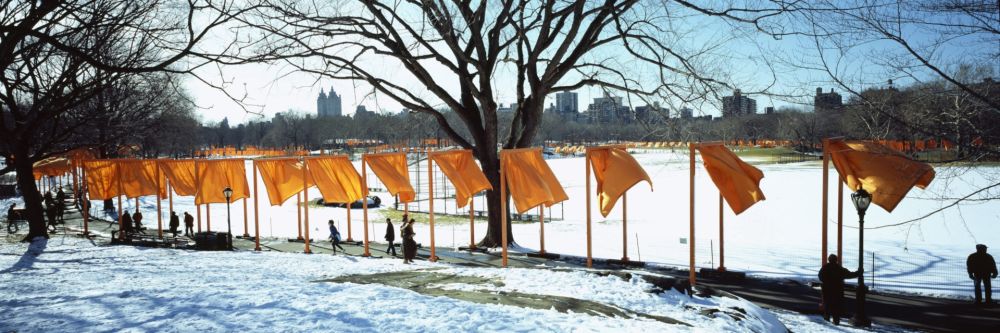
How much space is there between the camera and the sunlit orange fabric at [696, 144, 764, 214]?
13.0m

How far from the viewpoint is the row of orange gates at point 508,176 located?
1169cm

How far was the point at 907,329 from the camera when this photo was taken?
32.6ft

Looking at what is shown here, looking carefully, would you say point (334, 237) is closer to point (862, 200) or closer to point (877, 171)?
point (862, 200)

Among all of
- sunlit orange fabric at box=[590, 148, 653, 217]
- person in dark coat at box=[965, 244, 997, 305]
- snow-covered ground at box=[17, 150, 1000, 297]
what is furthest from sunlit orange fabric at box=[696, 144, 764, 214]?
person in dark coat at box=[965, 244, 997, 305]

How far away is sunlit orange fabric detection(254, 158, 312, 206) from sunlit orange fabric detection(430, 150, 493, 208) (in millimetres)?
5329

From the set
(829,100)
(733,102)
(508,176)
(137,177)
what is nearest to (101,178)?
(137,177)

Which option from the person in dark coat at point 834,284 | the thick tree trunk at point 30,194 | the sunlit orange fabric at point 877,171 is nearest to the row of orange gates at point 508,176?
the sunlit orange fabric at point 877,171

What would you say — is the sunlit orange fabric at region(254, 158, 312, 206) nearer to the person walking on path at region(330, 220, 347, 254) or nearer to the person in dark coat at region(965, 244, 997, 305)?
the person walking on path at region(330, 220, 347, 254)

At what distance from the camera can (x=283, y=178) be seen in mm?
18406

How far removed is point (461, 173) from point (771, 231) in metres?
12.4

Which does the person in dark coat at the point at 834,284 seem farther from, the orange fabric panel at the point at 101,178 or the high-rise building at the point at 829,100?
the orange fabric panel at the point at 101,178

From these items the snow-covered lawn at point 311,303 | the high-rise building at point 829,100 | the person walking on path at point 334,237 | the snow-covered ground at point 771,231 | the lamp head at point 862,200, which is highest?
the high-rise building at point 829,100

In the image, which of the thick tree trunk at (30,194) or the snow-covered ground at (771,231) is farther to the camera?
the thick tree trunk at (30,194)

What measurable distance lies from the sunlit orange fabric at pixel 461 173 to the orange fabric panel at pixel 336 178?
3.15 metres
